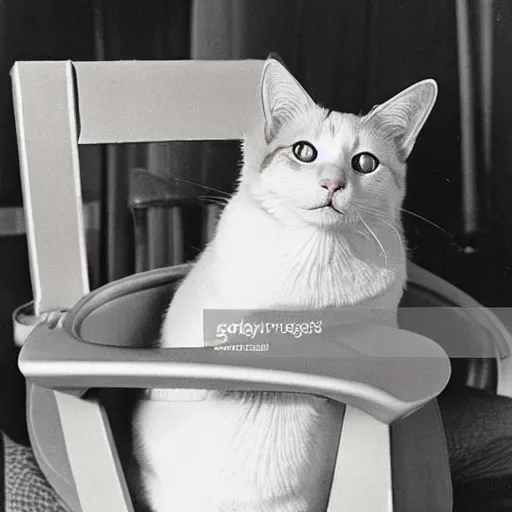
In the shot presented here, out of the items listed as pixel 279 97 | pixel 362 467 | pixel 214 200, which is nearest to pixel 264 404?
pixel 362 467

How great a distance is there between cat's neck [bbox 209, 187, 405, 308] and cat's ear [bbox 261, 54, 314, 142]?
0.29 ft

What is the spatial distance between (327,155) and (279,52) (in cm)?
16

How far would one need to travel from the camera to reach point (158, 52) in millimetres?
851

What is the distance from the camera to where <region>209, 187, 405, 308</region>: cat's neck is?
2.67ft

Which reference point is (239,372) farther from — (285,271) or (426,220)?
(426,220)

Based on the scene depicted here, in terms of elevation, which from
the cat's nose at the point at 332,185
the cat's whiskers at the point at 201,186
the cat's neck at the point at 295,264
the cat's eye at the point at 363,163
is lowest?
the cat's neck at the point at 295,264

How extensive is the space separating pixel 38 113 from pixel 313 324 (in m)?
0.40

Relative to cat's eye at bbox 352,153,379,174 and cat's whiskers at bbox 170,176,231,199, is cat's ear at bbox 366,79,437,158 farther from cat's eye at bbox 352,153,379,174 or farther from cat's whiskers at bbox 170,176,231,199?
cat's whiskers at bbox 170,176,231,199

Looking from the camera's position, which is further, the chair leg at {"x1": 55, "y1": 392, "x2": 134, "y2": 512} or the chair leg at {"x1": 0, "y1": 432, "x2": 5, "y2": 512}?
the chair leg at {"x1": 0, "y1": 432, "x2": 5, "y2": 512}

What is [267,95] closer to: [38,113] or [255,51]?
[255,51]

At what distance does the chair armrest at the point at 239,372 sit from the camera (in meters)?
0.66

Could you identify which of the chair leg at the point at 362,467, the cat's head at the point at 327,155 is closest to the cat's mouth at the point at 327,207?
the cat's head at the point at 327,155

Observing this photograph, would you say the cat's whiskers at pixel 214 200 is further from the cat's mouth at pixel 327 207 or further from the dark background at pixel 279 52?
the cat's mouth at pixel 327 207

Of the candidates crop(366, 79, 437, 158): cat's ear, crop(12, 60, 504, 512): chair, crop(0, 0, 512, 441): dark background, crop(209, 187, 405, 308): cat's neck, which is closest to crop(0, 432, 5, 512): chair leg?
crop(12, 60, 504, 512): chair
